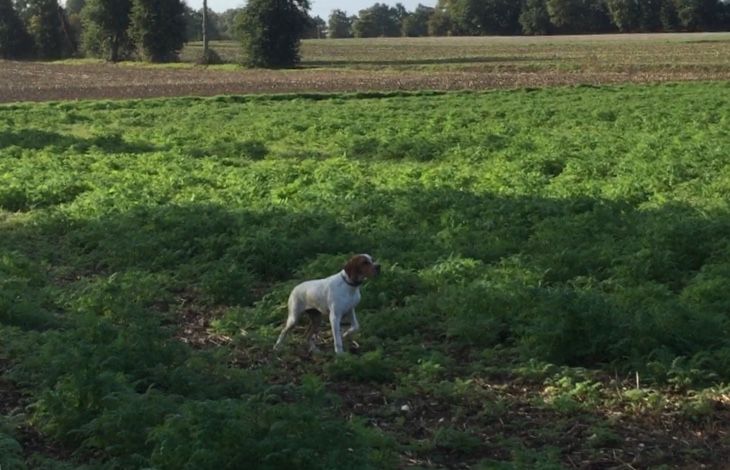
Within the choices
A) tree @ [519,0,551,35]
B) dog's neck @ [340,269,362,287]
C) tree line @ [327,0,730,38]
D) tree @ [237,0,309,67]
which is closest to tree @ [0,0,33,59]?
tree @ [237,0,309,67]

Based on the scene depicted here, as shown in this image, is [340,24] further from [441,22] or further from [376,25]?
[441,22]

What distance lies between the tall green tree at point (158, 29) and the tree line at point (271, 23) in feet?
0.25

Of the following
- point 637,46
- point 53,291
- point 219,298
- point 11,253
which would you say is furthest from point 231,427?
point 637,46

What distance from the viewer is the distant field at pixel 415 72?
43.9 metres

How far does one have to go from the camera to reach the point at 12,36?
3723 inches

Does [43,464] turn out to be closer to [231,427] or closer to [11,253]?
[231,427]

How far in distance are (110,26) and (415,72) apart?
117 ft

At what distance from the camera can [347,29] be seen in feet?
509

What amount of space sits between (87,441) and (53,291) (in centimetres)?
461

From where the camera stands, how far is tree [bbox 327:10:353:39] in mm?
153375

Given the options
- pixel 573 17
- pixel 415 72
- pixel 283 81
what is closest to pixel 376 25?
pixel 573 17

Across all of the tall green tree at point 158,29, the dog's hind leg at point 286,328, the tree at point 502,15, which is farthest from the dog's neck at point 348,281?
the tree at point 502,15

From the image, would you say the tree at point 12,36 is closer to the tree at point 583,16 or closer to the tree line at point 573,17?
the tree line at point 573,17

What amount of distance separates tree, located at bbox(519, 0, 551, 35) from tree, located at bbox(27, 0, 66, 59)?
5011 centimetres
